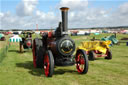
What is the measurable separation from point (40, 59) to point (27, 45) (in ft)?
21.7

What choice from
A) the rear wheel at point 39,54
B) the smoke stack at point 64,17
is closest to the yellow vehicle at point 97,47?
the rear wheel at point 39,54

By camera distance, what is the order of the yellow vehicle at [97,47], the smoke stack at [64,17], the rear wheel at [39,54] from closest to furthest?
the smoke stack at [64,17] → the rear wheel at [39,54] → the yellow vehicle at [97,47]

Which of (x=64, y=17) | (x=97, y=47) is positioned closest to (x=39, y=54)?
(x=64, y=17)

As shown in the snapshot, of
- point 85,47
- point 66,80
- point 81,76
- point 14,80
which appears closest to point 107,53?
point 85,47

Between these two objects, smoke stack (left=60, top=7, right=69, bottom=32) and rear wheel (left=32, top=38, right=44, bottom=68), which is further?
rear wheel (left=32, top=38, right=44, bottom=68)

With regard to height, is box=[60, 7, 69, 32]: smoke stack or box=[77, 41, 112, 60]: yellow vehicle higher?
box=[60, 7, 69, 32]: smoke stack

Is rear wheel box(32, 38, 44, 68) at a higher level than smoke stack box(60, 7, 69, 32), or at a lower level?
lower

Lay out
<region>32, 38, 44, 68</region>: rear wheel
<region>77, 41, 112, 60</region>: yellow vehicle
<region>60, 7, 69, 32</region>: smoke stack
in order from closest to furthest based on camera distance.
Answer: <region>60, 7, 69, 32</region>: smoke stack → <region>32, 38, 44, 68</region>: rear wheel → <region>77, 41, 112, 60</region>: yellow vehicle

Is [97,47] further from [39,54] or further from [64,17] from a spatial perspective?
[64,17]

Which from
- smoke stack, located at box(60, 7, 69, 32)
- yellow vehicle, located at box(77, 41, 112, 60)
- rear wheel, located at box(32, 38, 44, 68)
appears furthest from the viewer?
yellow vehicle, located at box(77, 41, 112, 60)

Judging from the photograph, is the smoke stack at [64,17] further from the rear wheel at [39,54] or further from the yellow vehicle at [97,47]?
the yellow vehicle at [97,47]

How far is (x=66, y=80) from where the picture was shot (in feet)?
17.6

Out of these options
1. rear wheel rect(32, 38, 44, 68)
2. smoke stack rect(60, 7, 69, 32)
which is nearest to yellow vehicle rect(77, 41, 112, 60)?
rear wheel rect(32, 38, 44, 68)

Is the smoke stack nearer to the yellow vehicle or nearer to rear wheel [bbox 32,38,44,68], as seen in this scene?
rear wheel [bbox 32,38,44,68]
